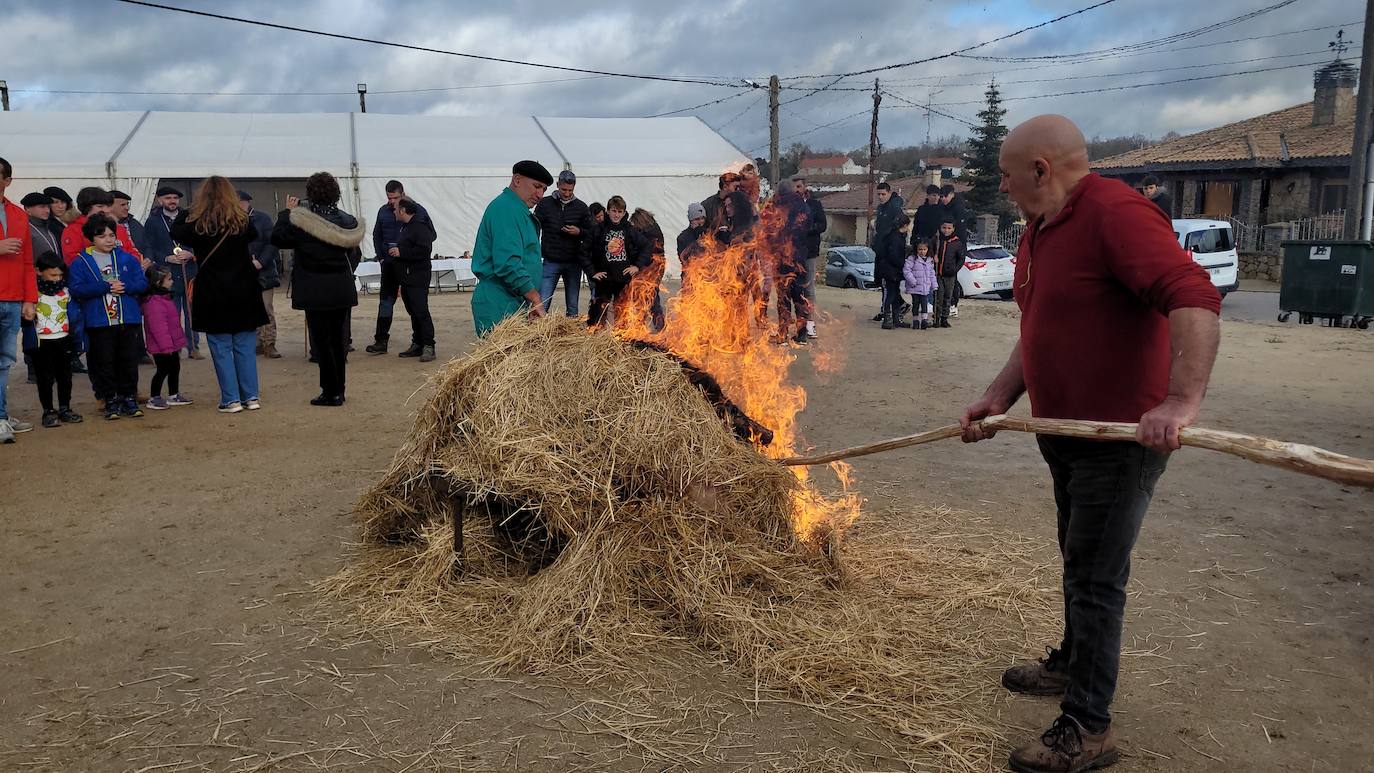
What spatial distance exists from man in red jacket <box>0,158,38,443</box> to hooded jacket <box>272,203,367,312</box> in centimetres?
196

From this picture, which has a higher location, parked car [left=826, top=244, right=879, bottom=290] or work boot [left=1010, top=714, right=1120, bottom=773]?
parked car [left=826, top=244, right=879, bottom=290]

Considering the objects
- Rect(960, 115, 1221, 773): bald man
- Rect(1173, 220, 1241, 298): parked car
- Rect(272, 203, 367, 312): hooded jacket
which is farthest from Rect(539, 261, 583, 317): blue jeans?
Rect(1173, 220, 1241, 298): parked car

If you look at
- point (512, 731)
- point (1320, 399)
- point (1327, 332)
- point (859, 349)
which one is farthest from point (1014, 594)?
point (1327, 332)

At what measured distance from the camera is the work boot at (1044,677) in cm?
363

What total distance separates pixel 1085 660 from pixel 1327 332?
14043mm

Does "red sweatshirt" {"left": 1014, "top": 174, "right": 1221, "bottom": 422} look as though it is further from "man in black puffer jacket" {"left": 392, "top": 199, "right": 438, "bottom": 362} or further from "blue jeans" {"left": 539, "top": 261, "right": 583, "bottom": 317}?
"man in black puffer jacket" {"left": 392, "top": 199, "right": 438, "bottom": 362}

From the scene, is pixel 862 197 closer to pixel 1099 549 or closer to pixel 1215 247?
pixel 1215 247

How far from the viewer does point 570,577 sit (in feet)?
13.3

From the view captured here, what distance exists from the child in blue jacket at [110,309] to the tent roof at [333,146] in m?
14.0

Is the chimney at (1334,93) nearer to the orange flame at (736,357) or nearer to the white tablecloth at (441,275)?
the white tablecloth at (441,275)

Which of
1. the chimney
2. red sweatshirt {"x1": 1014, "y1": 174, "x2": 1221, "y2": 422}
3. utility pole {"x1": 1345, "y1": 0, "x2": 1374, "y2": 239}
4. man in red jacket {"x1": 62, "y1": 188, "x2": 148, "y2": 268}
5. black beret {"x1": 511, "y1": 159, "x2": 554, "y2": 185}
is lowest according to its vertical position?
red sweatshirt {"x1": 1014, "y1": 174, "x2": 1221, "y2": 422}

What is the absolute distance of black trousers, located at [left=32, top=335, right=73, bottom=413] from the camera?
777cm

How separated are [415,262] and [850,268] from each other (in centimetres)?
1719

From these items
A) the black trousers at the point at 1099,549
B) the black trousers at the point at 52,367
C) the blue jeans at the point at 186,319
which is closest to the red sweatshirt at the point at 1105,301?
the black trousers at the point at 1099,549
